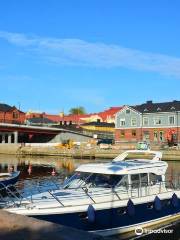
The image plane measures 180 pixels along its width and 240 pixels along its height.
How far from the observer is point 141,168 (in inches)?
810

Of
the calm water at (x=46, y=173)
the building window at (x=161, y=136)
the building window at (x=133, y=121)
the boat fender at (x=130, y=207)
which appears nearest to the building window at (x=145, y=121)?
the building window at (x=133, y=121)

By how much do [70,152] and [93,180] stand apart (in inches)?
2532

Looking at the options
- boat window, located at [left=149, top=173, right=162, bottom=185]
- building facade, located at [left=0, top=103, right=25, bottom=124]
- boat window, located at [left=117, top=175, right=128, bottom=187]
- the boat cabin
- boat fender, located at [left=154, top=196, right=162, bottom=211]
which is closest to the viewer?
boat window, located at [left=117, top=175, right=128, bottom=187]

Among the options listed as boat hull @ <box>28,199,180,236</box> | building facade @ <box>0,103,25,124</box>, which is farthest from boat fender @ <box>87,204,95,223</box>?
building facade @ <box>0,103,25,124</box>

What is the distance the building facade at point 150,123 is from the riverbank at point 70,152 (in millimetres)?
16680

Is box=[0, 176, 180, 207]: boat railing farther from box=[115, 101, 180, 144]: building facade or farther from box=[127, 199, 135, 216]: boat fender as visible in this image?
box=[115, 101, 180, 144]: building facade

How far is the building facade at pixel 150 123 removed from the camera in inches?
3634

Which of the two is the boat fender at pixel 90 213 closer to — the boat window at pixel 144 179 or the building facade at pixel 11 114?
the boat window at pixel 144 179

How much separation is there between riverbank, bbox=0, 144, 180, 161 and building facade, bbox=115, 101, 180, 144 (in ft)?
54.7

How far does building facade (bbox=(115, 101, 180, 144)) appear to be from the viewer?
92.3 m

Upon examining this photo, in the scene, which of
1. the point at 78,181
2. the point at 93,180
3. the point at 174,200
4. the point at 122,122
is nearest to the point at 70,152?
the point at 122,122

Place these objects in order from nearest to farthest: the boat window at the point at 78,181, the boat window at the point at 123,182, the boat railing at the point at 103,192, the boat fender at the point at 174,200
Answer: the boat railing at the point at 103,192 → the boat window at the point at 123,182 → the boat window at the point at 78,181 → the boat fender at the point at 174,200

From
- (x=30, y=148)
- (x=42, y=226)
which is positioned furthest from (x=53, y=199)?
(x=30, y=148)

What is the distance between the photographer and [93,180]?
19906 millimetres
